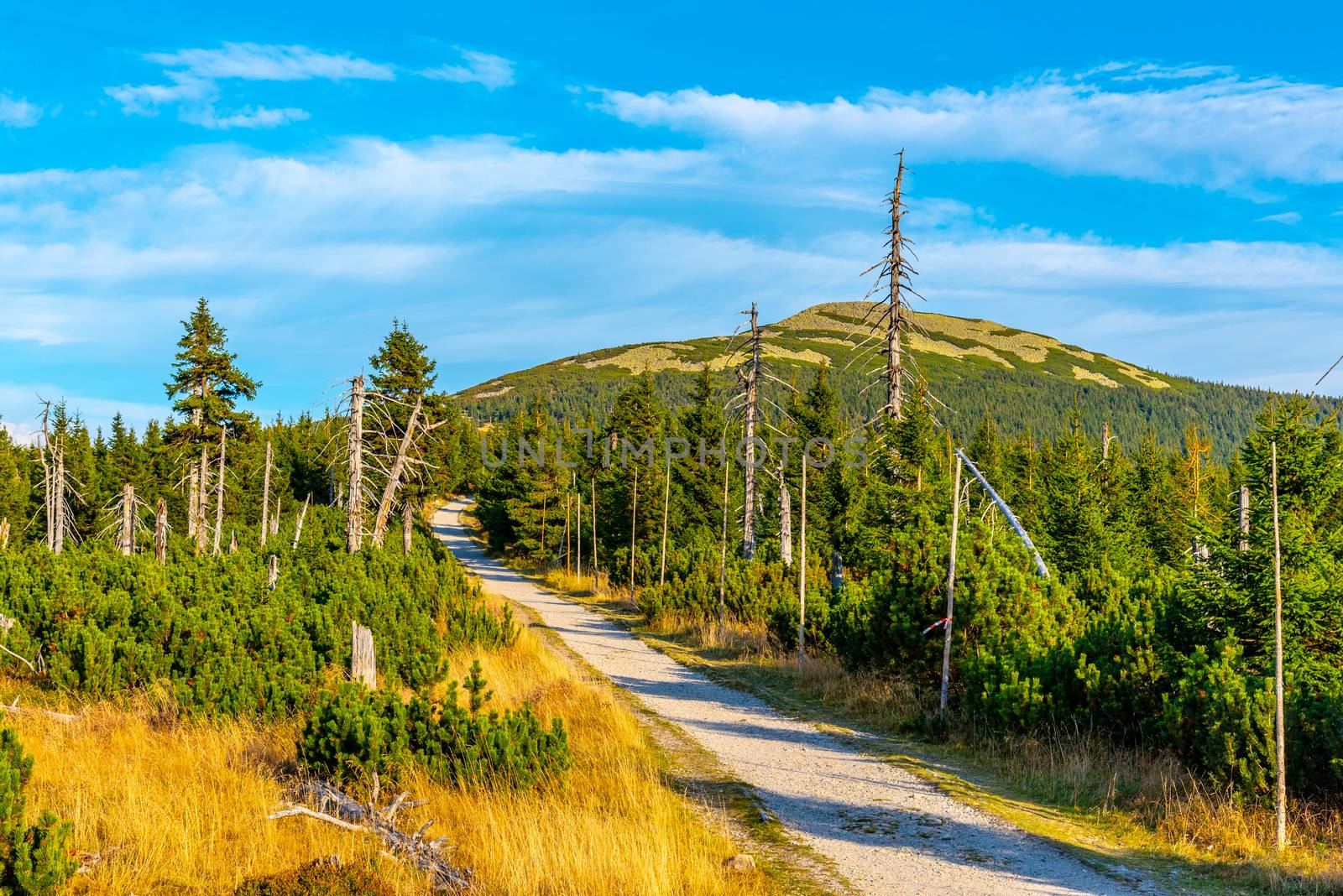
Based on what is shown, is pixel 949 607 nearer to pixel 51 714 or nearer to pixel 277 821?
pixel 277 821

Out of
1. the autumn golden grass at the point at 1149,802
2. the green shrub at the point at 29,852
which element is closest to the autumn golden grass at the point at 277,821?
the green shrub at the point at 29,852

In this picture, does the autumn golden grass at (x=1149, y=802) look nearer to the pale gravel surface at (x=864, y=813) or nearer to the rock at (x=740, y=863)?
the pale gravel surface at (x=864, y=813)

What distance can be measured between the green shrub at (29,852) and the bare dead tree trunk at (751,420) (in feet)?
76.6

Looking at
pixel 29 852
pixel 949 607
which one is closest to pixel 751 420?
pixel 949 607

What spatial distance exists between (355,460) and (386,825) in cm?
1671

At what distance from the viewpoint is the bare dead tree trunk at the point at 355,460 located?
70.0ft

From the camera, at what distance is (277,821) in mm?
6562

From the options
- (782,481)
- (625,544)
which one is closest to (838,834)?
(782,481)

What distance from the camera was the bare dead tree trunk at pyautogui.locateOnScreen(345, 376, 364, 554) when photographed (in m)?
21.3

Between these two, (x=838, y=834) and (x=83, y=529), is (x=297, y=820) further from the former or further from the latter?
(x=83, y=529)

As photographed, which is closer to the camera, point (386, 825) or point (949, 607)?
→ point (386, 825)

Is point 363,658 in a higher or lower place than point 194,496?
lower

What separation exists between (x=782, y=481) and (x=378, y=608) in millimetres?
17427

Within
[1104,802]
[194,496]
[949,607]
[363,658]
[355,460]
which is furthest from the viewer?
[194,496]
